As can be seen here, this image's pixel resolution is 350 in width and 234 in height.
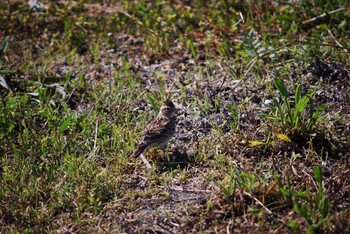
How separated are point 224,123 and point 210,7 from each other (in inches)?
132

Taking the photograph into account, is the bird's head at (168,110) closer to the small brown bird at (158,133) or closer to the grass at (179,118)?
the small brown bird at (158,133)

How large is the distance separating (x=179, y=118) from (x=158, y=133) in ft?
3.14

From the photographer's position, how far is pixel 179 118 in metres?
7.27

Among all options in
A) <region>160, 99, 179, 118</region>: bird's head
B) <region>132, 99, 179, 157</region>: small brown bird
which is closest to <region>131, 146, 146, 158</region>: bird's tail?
<region>132, 99, 179, 157</region>: small brown bird

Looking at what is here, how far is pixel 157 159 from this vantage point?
658 centimetres

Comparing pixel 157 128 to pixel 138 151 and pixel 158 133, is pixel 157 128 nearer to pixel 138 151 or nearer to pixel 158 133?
pixel 158 133

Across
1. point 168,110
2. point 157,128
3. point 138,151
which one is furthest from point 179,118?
point 138,151

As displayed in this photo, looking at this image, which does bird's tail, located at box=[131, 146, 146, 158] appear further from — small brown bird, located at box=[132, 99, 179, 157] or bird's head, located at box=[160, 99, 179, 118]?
bird's head, located at box=[160, 99, 179, 118]

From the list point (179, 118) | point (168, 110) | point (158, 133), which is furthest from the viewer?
point (179, 118)

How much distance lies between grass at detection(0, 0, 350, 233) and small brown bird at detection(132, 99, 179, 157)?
8.5 inches

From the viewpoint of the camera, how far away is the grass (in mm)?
5574

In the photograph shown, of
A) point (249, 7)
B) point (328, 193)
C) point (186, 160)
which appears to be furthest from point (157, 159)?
point (249, 7)

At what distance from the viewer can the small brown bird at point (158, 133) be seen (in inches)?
251

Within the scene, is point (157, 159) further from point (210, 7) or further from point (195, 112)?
point (210, 7)
